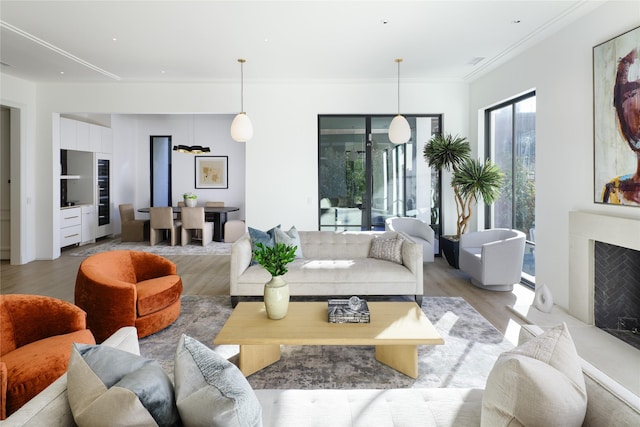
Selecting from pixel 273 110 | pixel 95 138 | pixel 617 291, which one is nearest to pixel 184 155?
pixel 95 138

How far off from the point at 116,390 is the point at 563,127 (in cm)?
454

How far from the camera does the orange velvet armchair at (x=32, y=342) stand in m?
1.90

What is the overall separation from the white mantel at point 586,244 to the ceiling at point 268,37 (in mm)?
2057

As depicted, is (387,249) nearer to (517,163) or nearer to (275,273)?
(275,273)

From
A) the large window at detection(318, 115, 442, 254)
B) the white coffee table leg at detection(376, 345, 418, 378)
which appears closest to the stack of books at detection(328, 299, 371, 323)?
the white coffee table leg at detection(376, 345, 418, 378)

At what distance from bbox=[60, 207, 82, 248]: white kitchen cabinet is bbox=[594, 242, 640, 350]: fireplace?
324 inches

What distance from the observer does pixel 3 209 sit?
6305 millimetres

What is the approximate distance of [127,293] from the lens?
298 centimetres

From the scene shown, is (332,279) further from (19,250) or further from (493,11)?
(19,250)

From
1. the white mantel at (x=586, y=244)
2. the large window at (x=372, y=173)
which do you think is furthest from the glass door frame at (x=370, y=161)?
the white mantel at (x=586, y=244)

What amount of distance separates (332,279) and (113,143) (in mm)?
7252

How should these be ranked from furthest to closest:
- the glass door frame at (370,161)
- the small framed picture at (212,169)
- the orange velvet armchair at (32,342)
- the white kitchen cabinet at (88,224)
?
1. the small framed picture at (212,169)
2. the white kitchen cabinet at (88,224)
3. the glass door frame at (370,161)
4. the orange velvet armchair at (32,342)

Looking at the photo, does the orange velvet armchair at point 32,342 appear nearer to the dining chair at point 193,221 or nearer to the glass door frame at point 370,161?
the glass door frame at point 370,161

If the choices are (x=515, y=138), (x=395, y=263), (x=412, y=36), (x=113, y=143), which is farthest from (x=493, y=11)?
(x=113, y=143)
